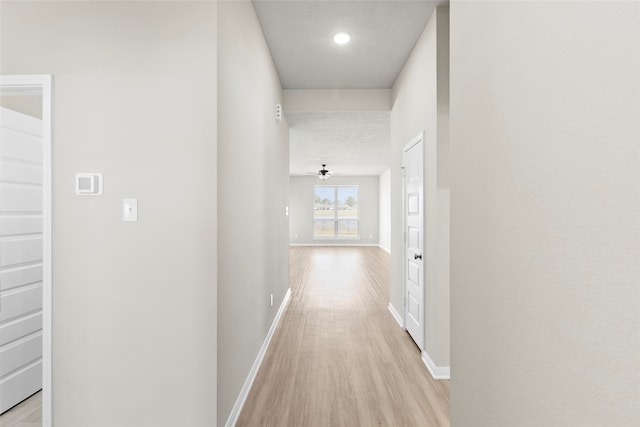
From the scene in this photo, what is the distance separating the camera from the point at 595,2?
64 cm

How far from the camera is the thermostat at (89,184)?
187 centimetres

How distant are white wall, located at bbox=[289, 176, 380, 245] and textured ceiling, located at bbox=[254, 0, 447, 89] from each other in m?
8.68

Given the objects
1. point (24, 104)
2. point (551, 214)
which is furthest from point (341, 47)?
point (551, 214)

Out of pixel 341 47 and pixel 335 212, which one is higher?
pixel 341 47

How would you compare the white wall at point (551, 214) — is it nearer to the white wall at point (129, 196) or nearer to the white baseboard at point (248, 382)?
the white wall at point (129, 196)

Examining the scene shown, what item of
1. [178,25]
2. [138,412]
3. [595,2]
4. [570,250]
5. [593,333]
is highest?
[178,25]

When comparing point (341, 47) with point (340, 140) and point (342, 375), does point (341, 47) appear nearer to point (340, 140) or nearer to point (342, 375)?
point (342, 375)

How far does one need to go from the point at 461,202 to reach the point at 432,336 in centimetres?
200

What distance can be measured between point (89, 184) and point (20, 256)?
1072 millimetres

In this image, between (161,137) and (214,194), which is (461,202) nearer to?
(214,194)

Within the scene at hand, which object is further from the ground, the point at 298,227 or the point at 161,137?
the point at 161,137

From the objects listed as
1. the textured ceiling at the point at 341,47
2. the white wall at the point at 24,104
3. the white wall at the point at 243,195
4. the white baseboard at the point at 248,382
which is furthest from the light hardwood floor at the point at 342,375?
the textured ceiling at the point at 341,47

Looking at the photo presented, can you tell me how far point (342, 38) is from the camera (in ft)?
10.7

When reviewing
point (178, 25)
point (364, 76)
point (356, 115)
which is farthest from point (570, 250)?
point (356, 115)
